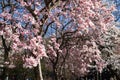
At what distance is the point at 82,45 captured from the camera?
26.5 m

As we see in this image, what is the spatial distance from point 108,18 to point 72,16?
3.14 metres

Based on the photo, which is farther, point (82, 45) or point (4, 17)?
point (82, 45)

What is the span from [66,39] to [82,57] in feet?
11.5

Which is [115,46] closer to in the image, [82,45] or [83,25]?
[82,45]

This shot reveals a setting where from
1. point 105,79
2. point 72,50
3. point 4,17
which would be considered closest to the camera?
point 4,17

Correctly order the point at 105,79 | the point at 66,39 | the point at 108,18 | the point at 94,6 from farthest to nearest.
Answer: the point at 105,79
the point at 66,39
the point at 108,18
the point at 94,6

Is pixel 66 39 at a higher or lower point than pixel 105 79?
higher

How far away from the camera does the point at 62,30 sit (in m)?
25.9

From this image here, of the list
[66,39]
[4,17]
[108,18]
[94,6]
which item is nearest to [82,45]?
[66,39]

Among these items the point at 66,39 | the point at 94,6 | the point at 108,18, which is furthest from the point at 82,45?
the point at 94,6

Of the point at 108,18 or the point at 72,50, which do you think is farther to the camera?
the point at 72,50

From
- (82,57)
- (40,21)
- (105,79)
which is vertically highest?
(40,21)

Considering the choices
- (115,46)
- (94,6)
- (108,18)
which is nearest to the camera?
(94,6)

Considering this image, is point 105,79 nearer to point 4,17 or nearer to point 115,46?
point 115,46
